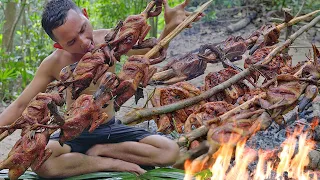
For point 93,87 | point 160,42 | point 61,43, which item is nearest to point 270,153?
point 160,42

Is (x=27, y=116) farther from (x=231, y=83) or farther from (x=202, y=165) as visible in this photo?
(x=231, y=83)

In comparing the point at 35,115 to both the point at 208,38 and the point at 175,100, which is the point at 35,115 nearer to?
Result: the point at 175,100

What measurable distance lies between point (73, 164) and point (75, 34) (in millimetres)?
794

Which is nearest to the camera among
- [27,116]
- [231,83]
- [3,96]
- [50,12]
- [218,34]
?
[27,116]

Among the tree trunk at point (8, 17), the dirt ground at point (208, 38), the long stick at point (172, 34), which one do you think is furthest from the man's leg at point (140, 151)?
the tree trunk at point (8, 17)

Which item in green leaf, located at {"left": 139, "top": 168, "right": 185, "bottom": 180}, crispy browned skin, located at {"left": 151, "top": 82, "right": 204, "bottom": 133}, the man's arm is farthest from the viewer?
crispy browned skin, located at {"left": 151, "top": 82, "right": 204, "bottom": 133}

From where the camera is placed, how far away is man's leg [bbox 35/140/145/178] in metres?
2.78

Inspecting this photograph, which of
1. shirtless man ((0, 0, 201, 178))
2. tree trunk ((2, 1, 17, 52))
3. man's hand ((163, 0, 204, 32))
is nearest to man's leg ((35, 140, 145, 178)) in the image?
shirtless man ((0, 0, 201, 178))

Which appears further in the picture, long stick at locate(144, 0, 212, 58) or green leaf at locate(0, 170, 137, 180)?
long stick at locate(144, 0, 212, 58)

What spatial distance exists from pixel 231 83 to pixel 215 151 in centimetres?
80

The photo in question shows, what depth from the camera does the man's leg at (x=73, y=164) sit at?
2.78 meters

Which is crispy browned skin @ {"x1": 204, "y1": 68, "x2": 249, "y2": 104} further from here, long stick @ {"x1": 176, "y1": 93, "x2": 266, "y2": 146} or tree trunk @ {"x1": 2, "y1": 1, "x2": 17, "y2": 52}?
tree trunk @ {"x1": 2, "y1": 1, "x2": 17, "y2": 52}

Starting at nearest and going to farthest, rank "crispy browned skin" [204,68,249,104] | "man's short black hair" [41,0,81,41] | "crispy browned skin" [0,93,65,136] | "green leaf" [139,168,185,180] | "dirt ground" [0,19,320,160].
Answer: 1. "crispy browned skin" [0,93,65,136]
2. "green leaf" [139,168,185,180]
3. "man's short black hair" [41,0,81,41]
4. "crispy browned skin" [204,68,249,104]
5. "dirt ground" [0,19,320,160]

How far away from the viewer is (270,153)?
304 cm
